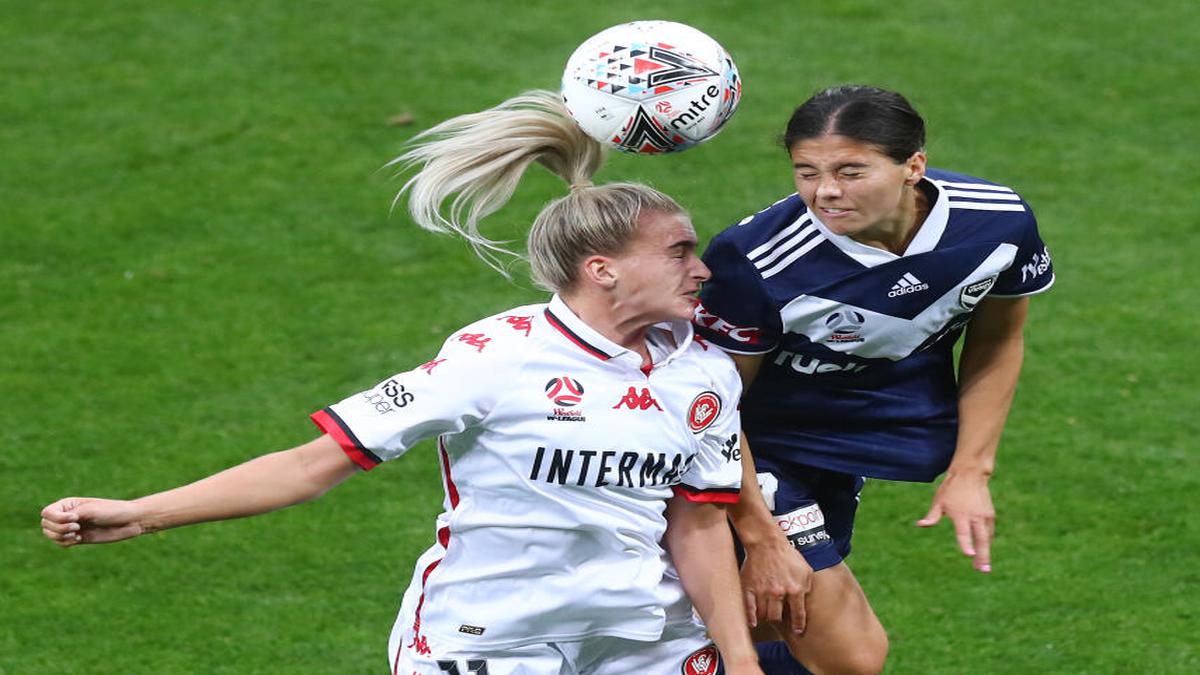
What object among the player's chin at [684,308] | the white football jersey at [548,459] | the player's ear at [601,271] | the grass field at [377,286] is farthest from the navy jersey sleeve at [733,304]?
the grass field at [377,286]

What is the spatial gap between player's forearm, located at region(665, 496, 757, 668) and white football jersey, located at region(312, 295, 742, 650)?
7 centimetres

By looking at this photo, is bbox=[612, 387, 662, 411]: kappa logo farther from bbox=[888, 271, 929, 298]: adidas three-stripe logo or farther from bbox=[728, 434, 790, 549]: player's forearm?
bbox=[888, 271, 929, 298]: adidas three-stripe logo

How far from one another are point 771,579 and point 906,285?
0.78 metres

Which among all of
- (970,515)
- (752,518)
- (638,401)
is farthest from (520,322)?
(970,515)

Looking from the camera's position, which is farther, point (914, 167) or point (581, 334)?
point (914, 167)

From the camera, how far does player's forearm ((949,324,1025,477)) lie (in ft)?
14.4

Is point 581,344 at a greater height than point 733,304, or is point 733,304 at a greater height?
point 581,344

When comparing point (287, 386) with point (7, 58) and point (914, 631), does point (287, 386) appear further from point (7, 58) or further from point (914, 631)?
point (7, 58)

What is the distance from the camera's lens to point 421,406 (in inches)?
141

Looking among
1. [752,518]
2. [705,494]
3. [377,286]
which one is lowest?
[377,286]

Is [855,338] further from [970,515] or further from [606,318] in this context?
[606,318]

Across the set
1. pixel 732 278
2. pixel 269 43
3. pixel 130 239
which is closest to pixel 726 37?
pixel 269 43

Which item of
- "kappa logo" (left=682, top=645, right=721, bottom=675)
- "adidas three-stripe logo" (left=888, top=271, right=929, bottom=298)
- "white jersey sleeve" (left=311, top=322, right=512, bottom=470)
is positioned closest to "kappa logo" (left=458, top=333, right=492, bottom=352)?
"white jersey sleeve" (left=311, top=322, right=512, bottom=470)

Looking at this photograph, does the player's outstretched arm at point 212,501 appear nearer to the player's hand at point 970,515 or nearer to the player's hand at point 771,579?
the player's hand at point 771,579
